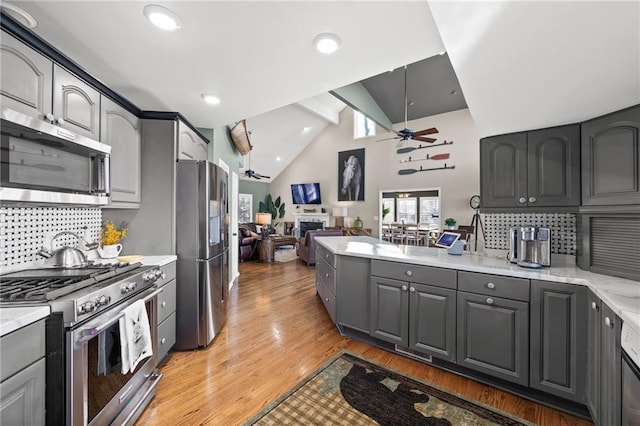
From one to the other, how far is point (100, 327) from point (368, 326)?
2.08 m

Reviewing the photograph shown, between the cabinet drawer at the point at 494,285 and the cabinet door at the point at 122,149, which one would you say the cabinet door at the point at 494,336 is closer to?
the cabinet drawer at the point at 494,285

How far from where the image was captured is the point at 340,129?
9438 mm

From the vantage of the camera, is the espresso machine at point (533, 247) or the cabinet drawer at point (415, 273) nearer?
the espresso machine at point (533, 247)

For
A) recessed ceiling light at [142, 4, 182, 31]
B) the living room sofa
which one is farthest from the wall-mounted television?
recessed ceiling light at [142, 4, 182, 31]

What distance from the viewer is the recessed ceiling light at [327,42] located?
1574 millimetres

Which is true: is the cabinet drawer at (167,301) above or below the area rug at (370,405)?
above

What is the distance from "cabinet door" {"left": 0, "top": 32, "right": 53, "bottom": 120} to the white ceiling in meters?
0.24

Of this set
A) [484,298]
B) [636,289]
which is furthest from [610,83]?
[484,298]

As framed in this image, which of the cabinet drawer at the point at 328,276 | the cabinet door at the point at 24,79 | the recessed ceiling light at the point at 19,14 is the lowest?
the cabinet drawer at the point at 328,276

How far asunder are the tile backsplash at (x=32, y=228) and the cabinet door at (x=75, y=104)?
1.97 ft

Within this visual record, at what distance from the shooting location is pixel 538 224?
7.73ft

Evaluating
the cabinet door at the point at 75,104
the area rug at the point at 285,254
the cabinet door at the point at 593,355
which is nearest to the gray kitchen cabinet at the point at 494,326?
the cabinet door at the point at 593,355

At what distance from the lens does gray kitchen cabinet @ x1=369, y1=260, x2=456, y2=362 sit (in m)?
2.10

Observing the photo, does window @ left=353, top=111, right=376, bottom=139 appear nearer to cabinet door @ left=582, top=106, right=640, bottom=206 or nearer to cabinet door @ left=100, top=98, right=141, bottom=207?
cabinet door @ left=582, top=106, right=640, bottom=206
